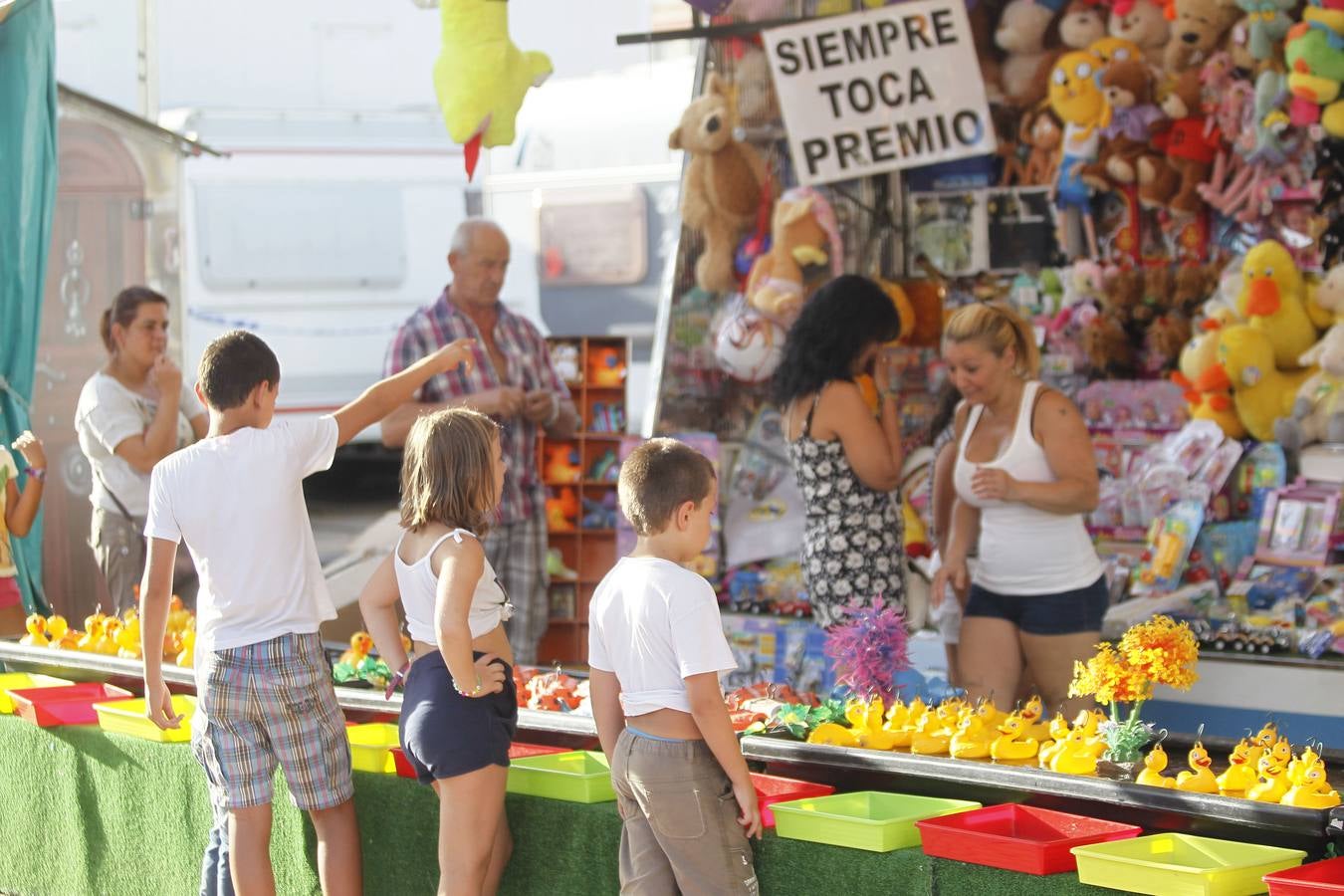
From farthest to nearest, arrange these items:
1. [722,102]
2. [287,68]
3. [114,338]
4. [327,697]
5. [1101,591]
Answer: [287,68]
[722,102]
[114,338]
[1101,591]
[327,697]

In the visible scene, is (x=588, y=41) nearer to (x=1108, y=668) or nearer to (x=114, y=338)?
(x=114, y=338)

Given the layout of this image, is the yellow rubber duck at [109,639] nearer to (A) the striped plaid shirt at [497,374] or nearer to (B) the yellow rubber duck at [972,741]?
(A) the striped plaid shirt at [497,374]

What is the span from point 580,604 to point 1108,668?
4467 millimetres

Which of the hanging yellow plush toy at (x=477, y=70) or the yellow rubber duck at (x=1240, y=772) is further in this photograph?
the hanging yellow plush toy at (x=477, y=70)

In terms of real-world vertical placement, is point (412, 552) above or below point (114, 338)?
below

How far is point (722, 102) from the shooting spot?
6.36 m

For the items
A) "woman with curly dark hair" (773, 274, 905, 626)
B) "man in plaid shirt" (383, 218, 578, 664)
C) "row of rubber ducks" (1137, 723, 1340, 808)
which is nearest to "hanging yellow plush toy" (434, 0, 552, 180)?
"man in plaid shirt" (383, 218, 578, 664)

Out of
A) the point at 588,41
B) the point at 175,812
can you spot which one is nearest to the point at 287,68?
the point at 588,41

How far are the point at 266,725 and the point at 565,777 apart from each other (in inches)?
25.6

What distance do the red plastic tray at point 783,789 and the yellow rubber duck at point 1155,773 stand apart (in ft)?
1.91

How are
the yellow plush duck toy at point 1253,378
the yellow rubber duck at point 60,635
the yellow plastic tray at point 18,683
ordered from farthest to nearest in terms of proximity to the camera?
the yellow plush duck toy at point 1253,378 < the yellow rubber duck at point 60,635 < the yellow plastic tray at point 18,683

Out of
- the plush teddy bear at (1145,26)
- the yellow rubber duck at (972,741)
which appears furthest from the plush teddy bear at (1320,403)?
the yellow rubber duck at (972,741)

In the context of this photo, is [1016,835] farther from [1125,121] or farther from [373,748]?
[1125,121]

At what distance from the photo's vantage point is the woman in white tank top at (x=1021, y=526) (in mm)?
4043
